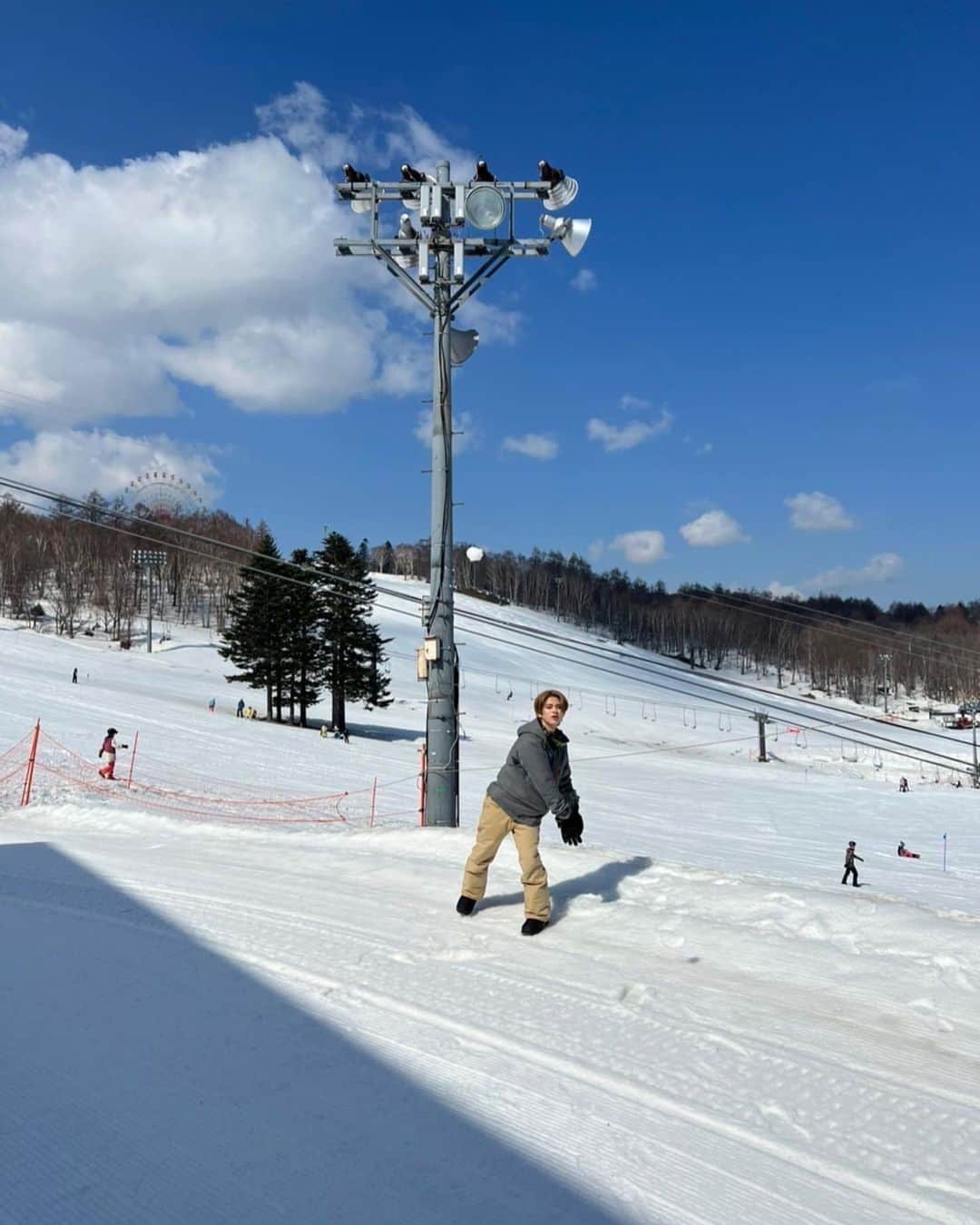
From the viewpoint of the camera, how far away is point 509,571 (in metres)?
169

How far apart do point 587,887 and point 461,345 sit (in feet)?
26.3

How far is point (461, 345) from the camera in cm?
1227

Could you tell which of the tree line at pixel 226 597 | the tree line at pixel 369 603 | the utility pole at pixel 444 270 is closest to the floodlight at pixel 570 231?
the utility pole at pixel 444 270

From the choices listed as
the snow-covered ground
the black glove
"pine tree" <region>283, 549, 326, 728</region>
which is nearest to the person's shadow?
the snow-covered ground

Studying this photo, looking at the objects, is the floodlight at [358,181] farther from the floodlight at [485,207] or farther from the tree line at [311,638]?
the tree line at [311,638]

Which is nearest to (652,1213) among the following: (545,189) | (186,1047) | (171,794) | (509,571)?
(186,1047)

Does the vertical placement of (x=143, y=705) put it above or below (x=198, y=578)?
below

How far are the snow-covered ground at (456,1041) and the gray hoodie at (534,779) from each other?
0.81 meters

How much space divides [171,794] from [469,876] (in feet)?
57.8

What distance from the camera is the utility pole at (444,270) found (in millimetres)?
11461

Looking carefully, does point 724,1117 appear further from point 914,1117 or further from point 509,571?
point 509,571

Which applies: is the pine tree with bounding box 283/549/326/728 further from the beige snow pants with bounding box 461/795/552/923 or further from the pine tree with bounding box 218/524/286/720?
the beige snow pants with bounding box 461/795/552/923

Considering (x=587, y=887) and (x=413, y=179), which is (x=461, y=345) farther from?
(x=587, y=887)

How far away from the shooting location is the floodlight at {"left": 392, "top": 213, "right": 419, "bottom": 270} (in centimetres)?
1235
